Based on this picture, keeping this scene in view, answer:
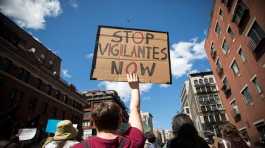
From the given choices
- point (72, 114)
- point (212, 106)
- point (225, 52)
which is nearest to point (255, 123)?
point (225, 52)

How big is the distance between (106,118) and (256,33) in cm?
1494

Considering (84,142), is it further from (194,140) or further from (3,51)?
(3,51)

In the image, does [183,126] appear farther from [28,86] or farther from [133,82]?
[28,86]

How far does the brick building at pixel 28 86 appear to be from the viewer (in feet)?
69.3

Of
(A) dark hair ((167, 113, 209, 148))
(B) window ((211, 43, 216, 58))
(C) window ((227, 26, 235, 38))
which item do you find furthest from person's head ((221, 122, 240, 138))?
(B) window ((211, 43, 216, 58))

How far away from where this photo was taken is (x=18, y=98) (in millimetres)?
22422

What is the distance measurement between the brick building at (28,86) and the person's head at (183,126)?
1810 cm

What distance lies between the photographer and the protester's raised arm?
167cm

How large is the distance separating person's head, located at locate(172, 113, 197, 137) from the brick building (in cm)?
1810

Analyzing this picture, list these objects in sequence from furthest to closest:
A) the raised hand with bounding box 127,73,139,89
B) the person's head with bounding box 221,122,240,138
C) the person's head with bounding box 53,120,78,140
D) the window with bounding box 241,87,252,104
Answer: the window with bounding box 241,87,252,104
the person's head with bounding box 221,122,240,138
the person's head with bounding box 53,120,78,140
the raised hand with bounding box 127,73,139,89

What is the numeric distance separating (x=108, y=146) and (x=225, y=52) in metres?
21.1

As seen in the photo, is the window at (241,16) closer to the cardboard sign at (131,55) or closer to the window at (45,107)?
the cardboard sign at (131,55)

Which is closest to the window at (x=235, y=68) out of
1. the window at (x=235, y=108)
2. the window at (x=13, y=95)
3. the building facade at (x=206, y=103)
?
the window at (x=235, y=108)

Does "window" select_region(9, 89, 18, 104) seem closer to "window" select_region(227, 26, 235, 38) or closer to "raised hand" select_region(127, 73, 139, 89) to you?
"raised hand" select_region(127, 73, 139, 89)
